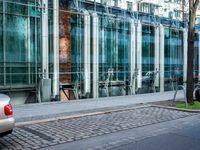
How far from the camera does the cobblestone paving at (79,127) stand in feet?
26.6

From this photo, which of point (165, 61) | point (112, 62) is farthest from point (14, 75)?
point (165, 61)

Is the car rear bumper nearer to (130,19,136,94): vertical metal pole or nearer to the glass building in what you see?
the glass building

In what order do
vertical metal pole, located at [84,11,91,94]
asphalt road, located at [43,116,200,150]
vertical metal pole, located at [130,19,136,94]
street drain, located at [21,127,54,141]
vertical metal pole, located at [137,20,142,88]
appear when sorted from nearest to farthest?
asphalt road, located at [43,116,200,150], street drain, located at [21,127,54,141], vertical metal pole, located at [84,11,91,94], vertical metal pole, located at [130,19,136,94], vertical metal pole, located at [137,20,142,88]

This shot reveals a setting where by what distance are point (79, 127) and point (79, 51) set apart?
8.84 metres

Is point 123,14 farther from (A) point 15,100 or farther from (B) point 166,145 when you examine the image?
(B) point 166,145

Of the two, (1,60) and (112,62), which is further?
(112,62)

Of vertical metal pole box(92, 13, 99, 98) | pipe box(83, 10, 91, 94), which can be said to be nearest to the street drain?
pipe box(83, 10, 91, 94)

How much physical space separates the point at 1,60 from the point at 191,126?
8.10 meters

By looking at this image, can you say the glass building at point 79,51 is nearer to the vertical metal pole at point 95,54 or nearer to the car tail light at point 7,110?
the vertical metal pole at point 95,54

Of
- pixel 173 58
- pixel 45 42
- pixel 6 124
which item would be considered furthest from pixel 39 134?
pixel 173 58

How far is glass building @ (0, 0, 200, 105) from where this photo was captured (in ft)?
51.3

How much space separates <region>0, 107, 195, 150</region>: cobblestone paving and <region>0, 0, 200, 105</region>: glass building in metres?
5.12

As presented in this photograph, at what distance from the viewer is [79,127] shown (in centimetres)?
980

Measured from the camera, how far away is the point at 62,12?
57.4ft
